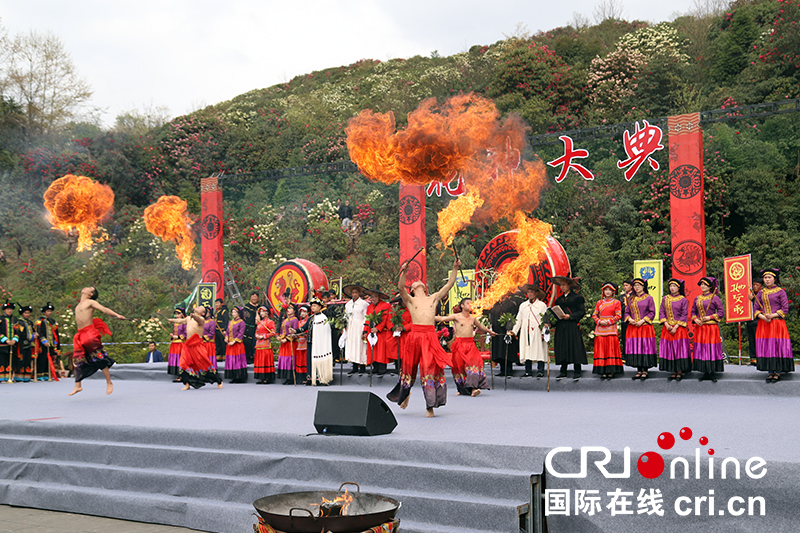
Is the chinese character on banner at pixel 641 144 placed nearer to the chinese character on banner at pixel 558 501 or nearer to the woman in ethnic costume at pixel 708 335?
the woman in ethnic costume at pixel 708 335

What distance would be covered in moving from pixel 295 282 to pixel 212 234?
2.59 metres

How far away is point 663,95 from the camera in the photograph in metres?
21.1

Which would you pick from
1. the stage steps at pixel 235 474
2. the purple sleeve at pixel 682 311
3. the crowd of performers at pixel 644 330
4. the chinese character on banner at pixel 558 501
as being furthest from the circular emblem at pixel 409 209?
the chinese character on banner at pixel 558 501

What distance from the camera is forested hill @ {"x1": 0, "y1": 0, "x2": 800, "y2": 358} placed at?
1778cm

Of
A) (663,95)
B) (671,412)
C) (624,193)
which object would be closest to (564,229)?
(624,193)

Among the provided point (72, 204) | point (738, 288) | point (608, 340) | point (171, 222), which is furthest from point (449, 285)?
point (171, 222)

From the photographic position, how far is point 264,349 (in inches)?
474

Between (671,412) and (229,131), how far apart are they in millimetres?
23331

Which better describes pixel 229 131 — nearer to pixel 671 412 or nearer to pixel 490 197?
pixel 490 197

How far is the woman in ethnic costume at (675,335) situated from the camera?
9.43m

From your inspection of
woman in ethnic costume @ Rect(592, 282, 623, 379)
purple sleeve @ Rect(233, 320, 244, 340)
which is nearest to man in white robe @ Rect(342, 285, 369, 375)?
purple sleeve @ Rect(233, 320, 244, 340)

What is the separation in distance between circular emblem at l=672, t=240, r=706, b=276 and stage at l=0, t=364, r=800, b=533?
2414mm

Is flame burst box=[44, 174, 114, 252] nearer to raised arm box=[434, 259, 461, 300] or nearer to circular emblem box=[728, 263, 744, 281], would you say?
raised arm box=[434, 259, 461, 300]

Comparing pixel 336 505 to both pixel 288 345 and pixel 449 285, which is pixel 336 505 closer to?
pixel 449 285
